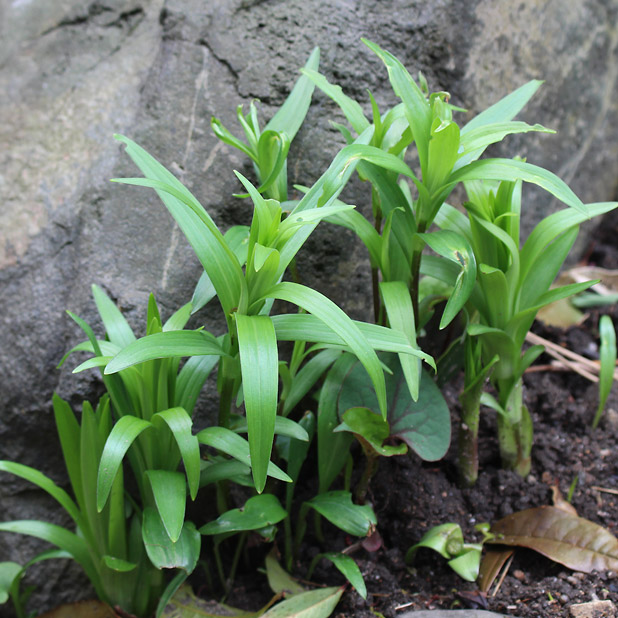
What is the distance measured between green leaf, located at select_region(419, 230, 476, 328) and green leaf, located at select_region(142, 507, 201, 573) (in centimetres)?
72

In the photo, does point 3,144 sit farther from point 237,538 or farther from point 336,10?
point 237,538

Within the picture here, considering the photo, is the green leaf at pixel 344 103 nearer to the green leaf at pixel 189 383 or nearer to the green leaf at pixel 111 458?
Result: the green leaf at pixel 189 383

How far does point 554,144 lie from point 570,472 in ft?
3.92

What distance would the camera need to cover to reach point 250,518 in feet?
4.51

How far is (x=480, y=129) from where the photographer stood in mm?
1312

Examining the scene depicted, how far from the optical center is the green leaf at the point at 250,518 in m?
1.36

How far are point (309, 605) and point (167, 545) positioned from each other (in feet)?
1.20

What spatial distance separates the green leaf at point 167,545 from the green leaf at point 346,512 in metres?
0.30

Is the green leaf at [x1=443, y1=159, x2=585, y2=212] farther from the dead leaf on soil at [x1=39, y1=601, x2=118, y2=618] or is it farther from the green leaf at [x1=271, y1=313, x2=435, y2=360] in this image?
the dead leaf on soil at [x1=39, y1=601, x2=118, y2=618]

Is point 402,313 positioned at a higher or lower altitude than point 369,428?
higher

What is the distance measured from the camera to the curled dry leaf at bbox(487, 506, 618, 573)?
1.41 m

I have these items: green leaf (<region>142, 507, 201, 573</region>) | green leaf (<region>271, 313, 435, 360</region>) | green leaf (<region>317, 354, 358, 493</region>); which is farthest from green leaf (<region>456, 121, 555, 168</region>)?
green leaf (<region>142, 507, 201, 573</region>)

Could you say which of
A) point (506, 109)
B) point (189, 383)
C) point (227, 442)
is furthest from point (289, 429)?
point (506, 109)

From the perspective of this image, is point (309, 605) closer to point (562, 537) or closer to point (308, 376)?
point (308, 376)
